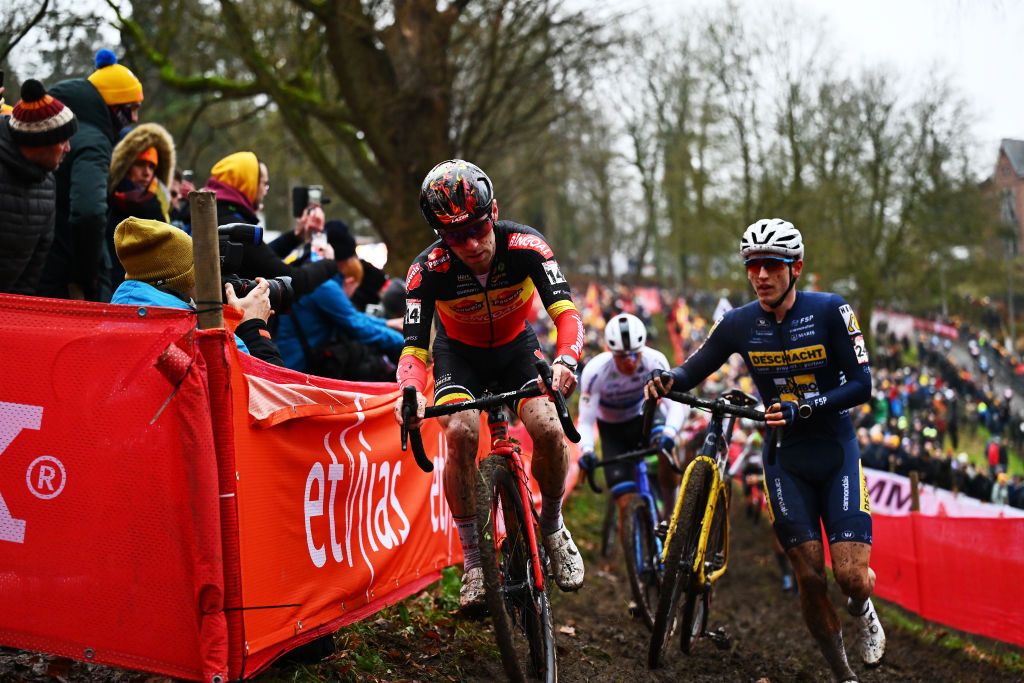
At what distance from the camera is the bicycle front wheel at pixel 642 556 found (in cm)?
793

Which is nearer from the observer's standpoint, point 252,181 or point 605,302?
point 252,181

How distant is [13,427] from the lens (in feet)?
13.6

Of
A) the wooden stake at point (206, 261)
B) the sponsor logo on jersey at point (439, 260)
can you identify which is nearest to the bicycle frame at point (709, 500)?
the sponsor logo on jersey at point (439, 260)

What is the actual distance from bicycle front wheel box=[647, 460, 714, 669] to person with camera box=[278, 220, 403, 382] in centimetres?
255

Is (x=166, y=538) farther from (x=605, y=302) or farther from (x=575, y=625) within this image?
(x=605, y=302)

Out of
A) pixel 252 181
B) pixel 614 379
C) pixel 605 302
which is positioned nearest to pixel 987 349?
pixel 605 302

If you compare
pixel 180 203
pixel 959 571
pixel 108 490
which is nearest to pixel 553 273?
pixel 108 490

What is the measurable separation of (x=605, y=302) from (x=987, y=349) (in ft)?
57.3

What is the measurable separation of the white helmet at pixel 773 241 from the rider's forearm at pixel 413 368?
2.08 m

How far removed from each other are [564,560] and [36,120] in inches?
144

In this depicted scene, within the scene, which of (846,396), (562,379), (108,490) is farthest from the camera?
(846,396)

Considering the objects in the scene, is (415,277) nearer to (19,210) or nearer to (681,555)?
(19,210)

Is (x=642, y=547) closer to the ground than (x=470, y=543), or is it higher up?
closer to the ground

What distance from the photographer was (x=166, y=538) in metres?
3.89
